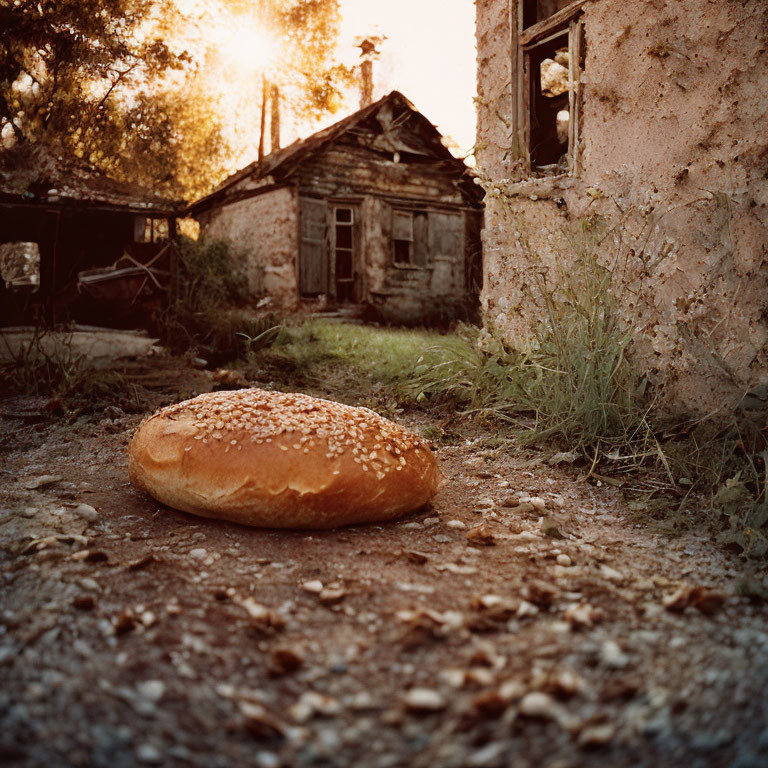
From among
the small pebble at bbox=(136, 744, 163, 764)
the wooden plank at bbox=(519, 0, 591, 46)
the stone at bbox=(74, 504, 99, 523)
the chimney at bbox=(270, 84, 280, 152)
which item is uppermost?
the chimney at bbox=(270, 84, 280, 152)

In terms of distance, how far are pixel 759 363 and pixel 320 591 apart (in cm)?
264

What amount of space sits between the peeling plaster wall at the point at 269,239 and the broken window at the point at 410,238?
2.27 metres

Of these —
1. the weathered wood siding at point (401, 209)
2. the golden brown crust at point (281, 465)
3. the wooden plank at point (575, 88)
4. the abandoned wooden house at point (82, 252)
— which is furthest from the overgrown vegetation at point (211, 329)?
the golden brown crust at point (281, 465)

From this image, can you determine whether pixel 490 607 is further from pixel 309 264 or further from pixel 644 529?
pixel 309 264

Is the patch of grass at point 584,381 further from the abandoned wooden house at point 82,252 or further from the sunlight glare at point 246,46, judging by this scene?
the sunlight glare at point 246,46

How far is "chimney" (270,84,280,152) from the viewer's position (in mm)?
17656

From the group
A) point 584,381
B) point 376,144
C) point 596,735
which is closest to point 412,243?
point 376,144

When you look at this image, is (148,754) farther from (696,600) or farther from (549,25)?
(549,25)

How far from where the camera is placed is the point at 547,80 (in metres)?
5.80

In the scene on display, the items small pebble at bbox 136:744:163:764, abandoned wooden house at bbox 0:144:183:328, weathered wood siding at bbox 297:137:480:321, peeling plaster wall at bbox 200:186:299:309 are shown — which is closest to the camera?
small pebble at bbox 136:744:163:764

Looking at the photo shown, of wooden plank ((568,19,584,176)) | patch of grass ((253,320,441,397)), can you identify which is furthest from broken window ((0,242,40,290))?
wooden plank ((568,19,584,176))

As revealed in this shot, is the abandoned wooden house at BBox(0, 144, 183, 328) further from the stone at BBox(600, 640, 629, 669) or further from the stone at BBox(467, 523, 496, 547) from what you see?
the stone at BBox(600, 640, 629, 669)

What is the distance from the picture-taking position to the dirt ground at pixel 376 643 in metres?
1.28

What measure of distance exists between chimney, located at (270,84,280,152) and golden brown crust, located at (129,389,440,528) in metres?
16.6
